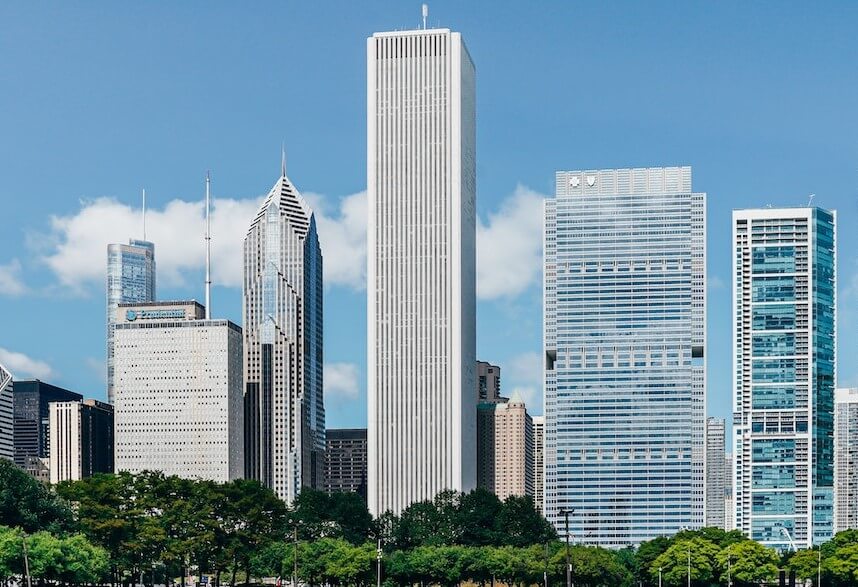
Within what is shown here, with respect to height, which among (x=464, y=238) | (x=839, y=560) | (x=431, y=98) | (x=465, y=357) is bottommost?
(x=839, y=560)

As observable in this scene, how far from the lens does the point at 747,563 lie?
138 m

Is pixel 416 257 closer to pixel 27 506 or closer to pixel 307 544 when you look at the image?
pixel 307 544

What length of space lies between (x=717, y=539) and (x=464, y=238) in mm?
64769

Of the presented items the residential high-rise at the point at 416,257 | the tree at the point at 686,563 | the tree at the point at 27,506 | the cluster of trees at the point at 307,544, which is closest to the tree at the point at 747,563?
the cluster of trees at the point at 307,544

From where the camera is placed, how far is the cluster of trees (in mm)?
117875

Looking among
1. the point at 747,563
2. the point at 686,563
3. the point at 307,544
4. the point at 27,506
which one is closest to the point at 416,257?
the point at 686,563

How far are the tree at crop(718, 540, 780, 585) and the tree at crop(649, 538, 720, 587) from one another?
103 cm

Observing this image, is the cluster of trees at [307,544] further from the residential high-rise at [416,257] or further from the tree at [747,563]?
the residential high-rise at [416,257]

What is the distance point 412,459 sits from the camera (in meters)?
193

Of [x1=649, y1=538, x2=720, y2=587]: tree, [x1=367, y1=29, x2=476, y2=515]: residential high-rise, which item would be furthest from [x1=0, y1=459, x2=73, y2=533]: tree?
[x1=367, y1=29, x2=476, y2=515]: residential high-rise

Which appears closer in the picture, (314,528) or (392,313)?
(314,528)

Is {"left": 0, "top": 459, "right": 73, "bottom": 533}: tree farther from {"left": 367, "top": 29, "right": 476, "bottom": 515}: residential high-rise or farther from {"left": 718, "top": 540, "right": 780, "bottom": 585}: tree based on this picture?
{"left": 367, "top": 29, "right": 476, "bottom": 515}: residential high-rise

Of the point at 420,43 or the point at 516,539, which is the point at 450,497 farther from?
the point at 420,43

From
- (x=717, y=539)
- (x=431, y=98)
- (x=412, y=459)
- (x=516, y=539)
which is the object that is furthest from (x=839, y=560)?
(x=431, y=98)
